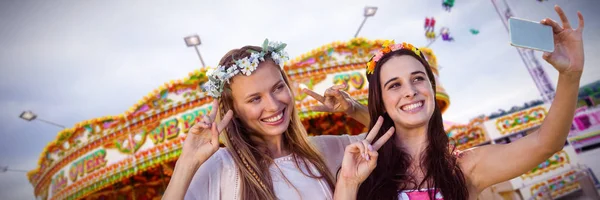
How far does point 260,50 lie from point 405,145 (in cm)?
102

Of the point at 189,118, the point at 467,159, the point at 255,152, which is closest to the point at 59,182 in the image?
the point at 189,118

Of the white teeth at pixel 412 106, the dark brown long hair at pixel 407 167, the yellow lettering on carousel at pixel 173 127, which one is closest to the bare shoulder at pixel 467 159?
the dark brown long hair at pixel 407 167

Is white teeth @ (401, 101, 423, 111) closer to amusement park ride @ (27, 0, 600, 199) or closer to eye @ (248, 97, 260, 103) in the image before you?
eye @ (248, 97, 260, 103)

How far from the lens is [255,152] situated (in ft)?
6.64

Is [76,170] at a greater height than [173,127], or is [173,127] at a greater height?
[76,170]

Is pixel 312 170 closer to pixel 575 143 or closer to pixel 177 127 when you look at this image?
pixel 177 127

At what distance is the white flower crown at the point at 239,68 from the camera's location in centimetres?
196

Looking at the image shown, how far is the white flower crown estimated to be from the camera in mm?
1965

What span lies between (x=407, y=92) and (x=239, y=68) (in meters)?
0.93

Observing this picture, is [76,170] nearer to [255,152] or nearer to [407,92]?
[255,152]

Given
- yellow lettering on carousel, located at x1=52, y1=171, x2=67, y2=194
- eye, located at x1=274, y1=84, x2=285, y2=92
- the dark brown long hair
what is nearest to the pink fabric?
the dark brown long hair

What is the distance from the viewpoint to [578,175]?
754cm

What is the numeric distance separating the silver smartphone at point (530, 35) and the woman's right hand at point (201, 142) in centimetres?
131

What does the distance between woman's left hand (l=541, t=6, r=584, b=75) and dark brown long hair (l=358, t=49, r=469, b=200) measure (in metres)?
0.63
